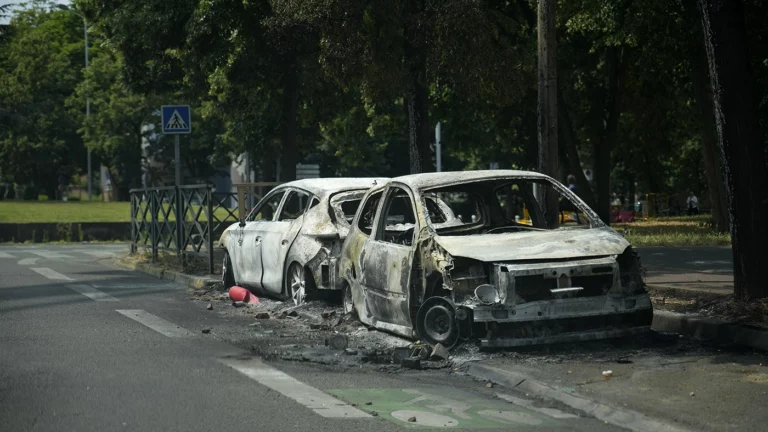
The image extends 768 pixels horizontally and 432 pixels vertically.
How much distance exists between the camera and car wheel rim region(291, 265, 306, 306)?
43.3 feet

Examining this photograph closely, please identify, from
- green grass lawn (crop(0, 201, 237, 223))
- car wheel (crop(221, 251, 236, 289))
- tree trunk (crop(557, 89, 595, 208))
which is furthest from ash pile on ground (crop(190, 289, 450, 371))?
green grass lawn (crop(0, 201, 237, 223))

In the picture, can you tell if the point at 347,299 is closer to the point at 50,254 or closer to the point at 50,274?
the point at 50,274

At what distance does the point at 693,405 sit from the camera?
7254 mm

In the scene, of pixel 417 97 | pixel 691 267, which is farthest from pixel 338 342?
pixel 417 97

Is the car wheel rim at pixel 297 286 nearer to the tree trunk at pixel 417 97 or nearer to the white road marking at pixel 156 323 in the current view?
the white road marking at pixel 156 323

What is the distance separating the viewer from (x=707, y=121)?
96.7 feet

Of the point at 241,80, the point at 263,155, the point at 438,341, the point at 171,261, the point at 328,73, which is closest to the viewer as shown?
the point at 438,341

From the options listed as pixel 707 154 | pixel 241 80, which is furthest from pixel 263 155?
pixel 707 154

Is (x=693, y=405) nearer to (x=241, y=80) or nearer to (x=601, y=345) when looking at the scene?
(x=601, y=345)

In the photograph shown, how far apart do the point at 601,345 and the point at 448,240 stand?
163 cm

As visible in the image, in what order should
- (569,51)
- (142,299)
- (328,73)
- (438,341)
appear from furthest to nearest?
(569,51), (328,73), (142,299), (438,341)

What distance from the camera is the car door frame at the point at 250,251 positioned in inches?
574

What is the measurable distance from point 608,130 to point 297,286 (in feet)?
79.9

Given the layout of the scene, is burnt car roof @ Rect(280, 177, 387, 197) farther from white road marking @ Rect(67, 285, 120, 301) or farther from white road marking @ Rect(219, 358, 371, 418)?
white road marking @ Rect(219, 358, 371, 418)
